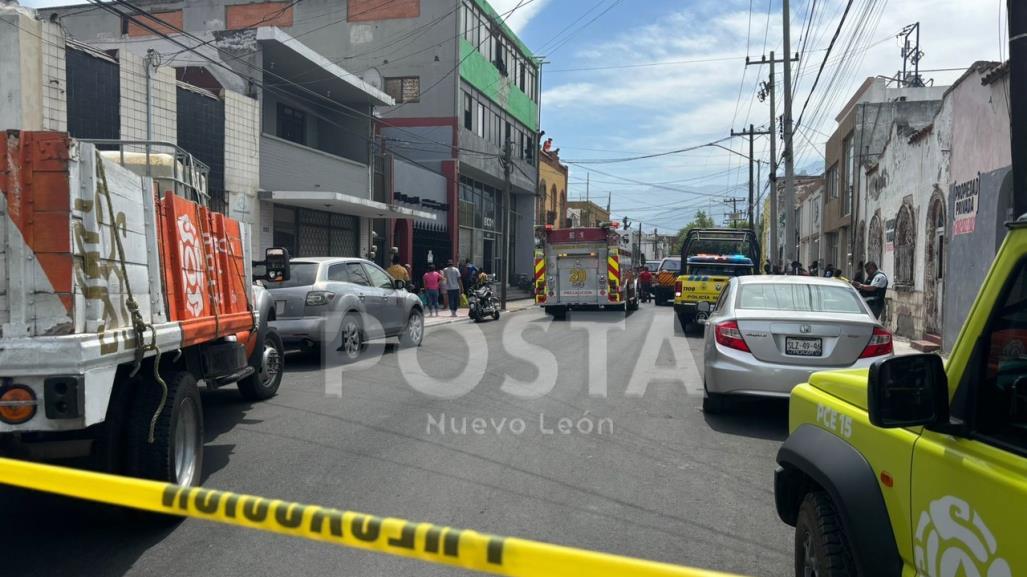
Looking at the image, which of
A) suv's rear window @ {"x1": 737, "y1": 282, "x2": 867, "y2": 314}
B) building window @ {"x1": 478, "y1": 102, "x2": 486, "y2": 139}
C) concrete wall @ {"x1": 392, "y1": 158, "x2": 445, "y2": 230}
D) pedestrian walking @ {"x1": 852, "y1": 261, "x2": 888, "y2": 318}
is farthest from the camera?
building window @ {"x1": 478, "y1": 102, "x2": 486, "y2": 139}

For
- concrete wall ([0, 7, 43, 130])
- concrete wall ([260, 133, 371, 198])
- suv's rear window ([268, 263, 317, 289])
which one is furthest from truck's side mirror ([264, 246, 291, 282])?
concrete wall ([260, 133, 371, 198])

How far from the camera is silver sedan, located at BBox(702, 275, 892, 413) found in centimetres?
724

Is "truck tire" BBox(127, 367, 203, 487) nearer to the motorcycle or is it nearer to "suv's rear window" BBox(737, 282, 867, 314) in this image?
"suv's rear window" BBox(737, 282, 867, 314)

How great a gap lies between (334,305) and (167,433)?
6.95 meters

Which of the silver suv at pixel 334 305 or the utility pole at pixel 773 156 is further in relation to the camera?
the utility pole at pixel 773 156

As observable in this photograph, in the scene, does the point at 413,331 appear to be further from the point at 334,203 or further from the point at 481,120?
the point at 481,120

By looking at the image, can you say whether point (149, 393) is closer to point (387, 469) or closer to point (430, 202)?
point (387, 469)

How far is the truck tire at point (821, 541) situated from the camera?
2684mm

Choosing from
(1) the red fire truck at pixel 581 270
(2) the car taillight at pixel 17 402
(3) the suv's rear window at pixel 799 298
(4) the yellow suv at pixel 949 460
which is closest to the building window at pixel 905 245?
(1) the red fire truck at pixel 581 270

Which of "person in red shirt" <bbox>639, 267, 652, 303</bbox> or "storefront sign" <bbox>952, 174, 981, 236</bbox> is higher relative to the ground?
"storefront sign" <bbox>952, 174, 981, 236</bbox>

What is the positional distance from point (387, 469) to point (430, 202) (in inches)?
992

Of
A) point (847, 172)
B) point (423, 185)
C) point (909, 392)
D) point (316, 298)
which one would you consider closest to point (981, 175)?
point (316, 298)

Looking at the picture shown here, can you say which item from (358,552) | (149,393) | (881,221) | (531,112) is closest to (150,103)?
(149,393)

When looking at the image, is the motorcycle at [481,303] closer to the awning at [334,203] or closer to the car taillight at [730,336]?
the awning at [334,203]
